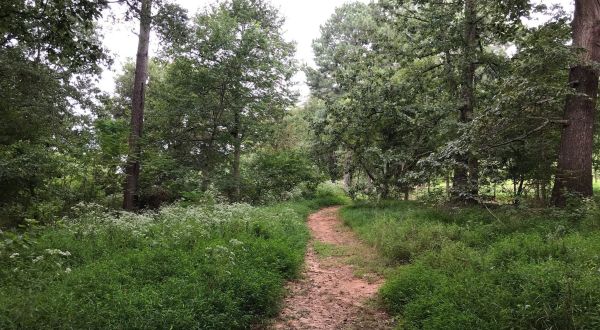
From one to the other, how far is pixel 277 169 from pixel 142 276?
15.6 meters

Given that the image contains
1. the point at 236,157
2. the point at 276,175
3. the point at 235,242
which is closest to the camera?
the point at 235,242

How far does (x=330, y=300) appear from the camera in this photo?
20.8 feet

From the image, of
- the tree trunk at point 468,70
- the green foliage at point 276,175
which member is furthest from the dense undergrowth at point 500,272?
the green foliage at point 276,175

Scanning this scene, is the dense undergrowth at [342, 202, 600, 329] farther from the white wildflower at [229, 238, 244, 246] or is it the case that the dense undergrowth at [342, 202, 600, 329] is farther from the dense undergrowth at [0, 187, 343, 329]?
the white wildflower at [229, 238, 244, 246]

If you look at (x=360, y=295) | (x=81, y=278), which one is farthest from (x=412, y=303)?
(x=81, y=278)

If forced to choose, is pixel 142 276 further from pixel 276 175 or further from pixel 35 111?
pixel 276 175

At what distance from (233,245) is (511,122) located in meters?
6.88

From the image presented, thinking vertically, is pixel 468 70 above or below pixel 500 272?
above

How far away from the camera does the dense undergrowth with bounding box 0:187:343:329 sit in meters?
4.05

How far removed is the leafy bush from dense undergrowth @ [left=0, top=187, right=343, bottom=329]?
0.04 ft

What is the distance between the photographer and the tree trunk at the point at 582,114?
8.27 meters

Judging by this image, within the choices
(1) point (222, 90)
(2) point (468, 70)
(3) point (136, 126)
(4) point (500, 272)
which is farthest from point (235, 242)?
(1) point (222, 90)

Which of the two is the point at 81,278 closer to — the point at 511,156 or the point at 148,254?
the point at 148,254

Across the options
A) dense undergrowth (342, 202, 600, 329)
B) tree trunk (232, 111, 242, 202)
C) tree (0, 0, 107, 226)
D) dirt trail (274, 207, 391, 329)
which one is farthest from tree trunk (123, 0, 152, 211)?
dense undergrowth (342, 202, 600, 329)
